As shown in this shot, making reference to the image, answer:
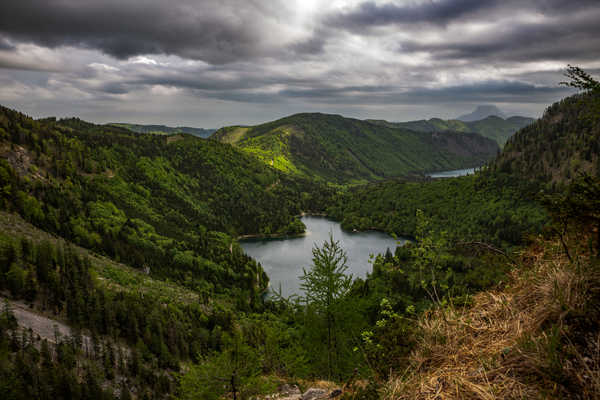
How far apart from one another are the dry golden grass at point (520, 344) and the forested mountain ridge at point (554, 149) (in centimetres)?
15951

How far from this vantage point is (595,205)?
433 centimetres

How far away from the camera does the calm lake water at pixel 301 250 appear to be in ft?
322

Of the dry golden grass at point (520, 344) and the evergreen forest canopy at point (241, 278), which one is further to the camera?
the evergreen forest canopy at point (241, 278)

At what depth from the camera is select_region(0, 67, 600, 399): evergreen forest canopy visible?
4719mm

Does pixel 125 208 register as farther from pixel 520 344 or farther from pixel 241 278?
pixel 520 344

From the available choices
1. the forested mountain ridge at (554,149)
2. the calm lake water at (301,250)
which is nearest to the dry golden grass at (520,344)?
the calm lake water at (301,250)

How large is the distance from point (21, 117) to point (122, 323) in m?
118

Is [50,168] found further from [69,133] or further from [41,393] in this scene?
[41,393]

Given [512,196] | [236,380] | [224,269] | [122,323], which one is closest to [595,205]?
[236,380]

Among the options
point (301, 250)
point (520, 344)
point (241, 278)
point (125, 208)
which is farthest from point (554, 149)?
point (125, 208)

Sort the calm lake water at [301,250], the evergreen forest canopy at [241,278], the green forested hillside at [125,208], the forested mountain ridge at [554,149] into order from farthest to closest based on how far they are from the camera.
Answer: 1. the forested mountain ridge at [554,149]
2. the calm lake water at [301,250]
3. the green forested hillside at [125,208]
4. the evergreen forest canopy at [241,278]

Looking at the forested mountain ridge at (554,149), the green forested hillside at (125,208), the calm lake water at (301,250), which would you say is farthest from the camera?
the forested mountain ridge at (554,149)

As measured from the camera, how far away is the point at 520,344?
3541mm

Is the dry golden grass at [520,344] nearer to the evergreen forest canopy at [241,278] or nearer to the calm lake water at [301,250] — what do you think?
the evergreen forest canopy at [241,278]
